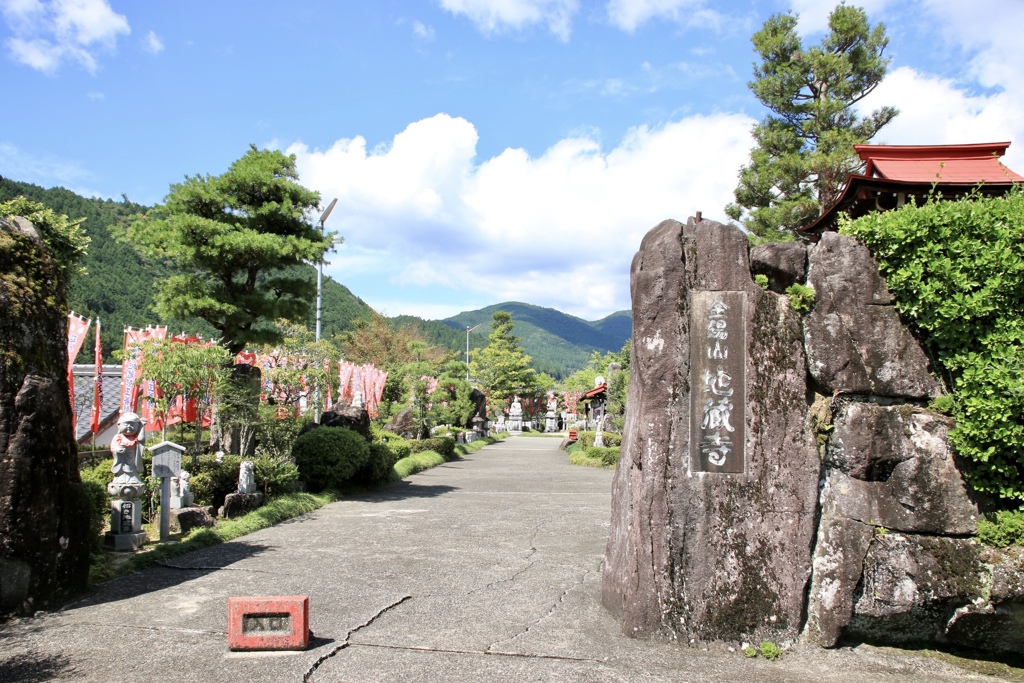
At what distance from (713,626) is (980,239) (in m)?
3.77

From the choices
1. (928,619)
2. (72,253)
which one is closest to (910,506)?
(928,619)

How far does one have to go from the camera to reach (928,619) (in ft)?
18.2

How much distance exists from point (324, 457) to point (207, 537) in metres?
4.44

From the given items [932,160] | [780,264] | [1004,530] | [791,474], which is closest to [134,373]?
[780,264]

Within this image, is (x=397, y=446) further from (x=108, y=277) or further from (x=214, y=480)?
(x=108, y=277)

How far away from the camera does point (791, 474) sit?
226 inches

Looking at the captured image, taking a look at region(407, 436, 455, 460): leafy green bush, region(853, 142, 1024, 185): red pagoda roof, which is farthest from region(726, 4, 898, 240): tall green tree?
region(407, 436, 455, 460): leafy green bush

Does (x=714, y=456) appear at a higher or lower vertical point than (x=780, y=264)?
lower

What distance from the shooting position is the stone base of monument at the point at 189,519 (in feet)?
32.2

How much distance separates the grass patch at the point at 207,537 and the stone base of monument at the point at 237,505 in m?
0.15

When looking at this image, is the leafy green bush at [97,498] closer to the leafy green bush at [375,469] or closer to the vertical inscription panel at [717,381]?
the leafy green bush at [375,469]

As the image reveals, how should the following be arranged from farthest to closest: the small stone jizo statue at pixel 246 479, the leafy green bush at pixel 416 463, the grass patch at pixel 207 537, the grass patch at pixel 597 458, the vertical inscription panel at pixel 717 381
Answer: the grass patch at pixel 597 458 < the leafy green bush at pixel 416 463 < the small stone jizo statue at pixel 246 479 < the grass patch at pixel 207 537 < the vertical inscription panel at pixel 717 381

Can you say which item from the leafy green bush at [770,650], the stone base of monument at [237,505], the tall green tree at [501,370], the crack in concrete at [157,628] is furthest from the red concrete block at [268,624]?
the tall green tree at [501,370]

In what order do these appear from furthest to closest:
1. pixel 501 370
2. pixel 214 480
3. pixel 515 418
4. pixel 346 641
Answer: pixel 501 370 → pixel 515 418 → pixel 214 480 → pixel 346 641
